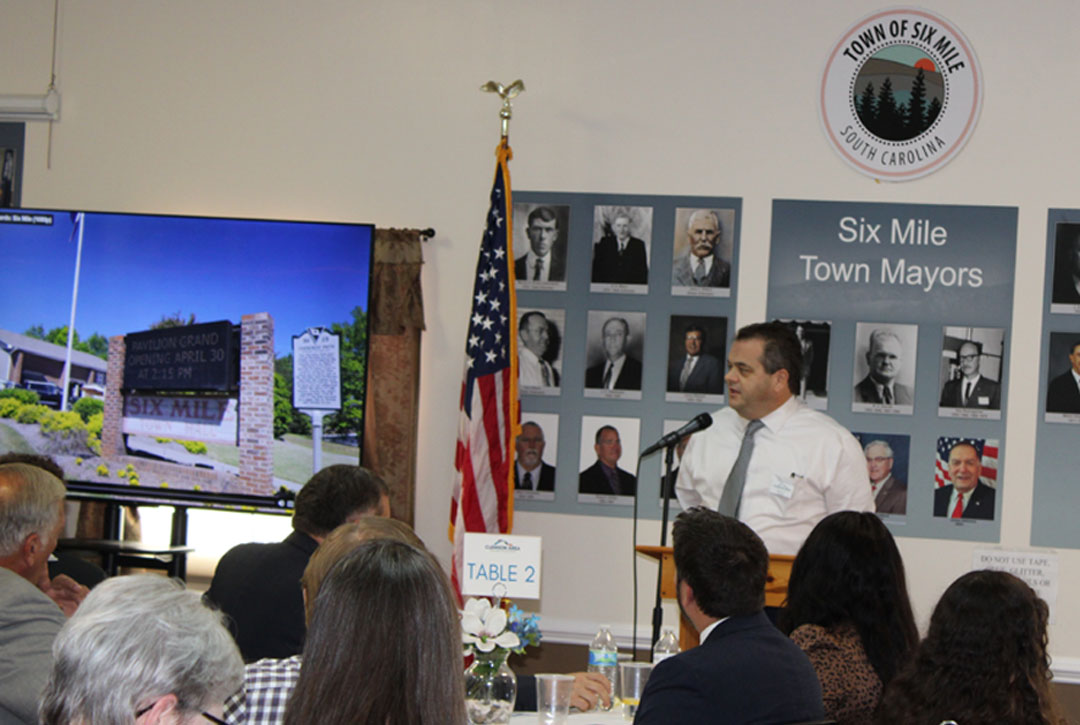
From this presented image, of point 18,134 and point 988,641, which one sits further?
point 18,134

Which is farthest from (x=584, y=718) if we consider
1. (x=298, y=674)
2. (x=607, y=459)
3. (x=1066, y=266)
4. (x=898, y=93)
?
(x=898, y=93)

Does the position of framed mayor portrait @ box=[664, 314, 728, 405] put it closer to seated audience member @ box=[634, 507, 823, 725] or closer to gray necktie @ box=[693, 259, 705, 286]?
gray necktie @ box=[693, 259, 705, 286]

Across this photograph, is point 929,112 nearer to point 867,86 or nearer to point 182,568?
point 867,86

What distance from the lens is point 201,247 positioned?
556 cm

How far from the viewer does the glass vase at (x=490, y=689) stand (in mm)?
3031

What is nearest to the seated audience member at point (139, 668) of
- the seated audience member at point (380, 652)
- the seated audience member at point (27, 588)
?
the seated audience member at point (380, 652)

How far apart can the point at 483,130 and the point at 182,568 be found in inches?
104

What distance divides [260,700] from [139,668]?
1.87 feet

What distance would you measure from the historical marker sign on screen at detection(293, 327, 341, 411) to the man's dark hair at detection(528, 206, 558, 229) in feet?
3.67

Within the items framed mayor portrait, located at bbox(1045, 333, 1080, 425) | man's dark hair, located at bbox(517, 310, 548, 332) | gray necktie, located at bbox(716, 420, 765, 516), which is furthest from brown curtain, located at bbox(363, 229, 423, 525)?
framed mayor portrait, located at bbox(1045, 333, 1080, 425)

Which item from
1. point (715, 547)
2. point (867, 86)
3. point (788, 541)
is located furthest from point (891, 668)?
point (867, 86)

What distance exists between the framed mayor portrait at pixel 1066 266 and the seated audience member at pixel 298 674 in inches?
125

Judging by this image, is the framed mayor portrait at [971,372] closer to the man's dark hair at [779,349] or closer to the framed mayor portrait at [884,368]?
the framed mayor portrait at [884,368]

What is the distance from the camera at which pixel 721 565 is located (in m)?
2.91
